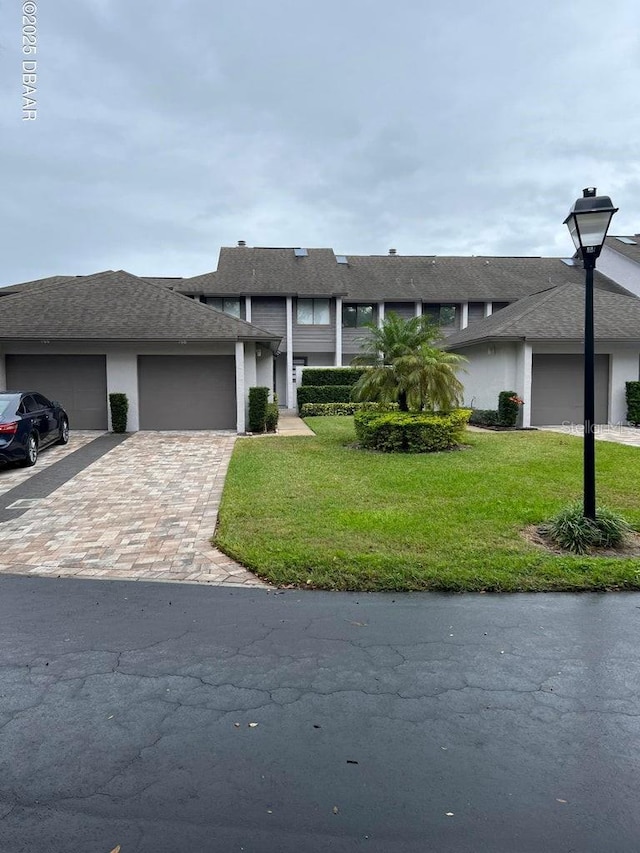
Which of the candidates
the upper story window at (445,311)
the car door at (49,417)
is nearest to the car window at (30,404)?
the car door at (49,417)

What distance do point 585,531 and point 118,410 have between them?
44.1ft

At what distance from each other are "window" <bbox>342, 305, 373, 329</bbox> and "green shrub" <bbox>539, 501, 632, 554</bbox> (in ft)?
81.0

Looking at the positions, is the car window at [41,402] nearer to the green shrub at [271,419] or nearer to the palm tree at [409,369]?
the green shrub at [271,419]

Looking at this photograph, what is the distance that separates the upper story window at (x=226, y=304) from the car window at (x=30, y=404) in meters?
17.3

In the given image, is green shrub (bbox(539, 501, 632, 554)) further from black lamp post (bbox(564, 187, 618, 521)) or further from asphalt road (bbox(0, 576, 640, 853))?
asphalt road (bbox(0, 576, 640, 853))

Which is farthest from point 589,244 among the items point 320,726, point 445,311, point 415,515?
point 445,311

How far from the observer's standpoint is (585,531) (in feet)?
19.2

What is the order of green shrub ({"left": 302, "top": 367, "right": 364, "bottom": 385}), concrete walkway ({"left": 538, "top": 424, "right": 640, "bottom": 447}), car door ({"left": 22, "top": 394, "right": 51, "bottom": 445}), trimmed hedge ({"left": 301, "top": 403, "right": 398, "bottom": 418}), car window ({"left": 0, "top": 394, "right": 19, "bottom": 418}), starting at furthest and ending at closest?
green shrub ({"left": 302, "top": 367, "right": 364, "bottom": 385}), trimmed hedge ({"left": 301, "top": 403, "right": 398, "bottom": 418}), concrete walkway ({"left": 538, "top": 424, "right": 640, "bottom": 447}), car door ({"left": 22, "top": 394, "right": 51, "bottom": 445}), car window ({"left": 0, "top": 394, "right": 19, "bottom": 418})

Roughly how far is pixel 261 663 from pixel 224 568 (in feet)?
6.30

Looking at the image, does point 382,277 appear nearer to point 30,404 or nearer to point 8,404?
point 30,404

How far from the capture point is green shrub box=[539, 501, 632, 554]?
580cm

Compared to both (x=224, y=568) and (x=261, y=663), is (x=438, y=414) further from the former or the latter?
(x=261, y=663)

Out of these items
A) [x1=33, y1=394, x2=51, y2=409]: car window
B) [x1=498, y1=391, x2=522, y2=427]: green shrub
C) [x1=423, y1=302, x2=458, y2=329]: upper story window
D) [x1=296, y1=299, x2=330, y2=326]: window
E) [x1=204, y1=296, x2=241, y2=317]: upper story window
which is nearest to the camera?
[x1=33, y1=394, x2=51, y2=409]: car window

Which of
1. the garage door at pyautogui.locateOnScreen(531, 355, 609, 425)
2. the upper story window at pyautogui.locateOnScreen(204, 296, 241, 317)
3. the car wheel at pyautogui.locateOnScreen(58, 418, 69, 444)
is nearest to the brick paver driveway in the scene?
the car wheel at pyautogui.locateOnScreen(58, 418, 69, 444)
